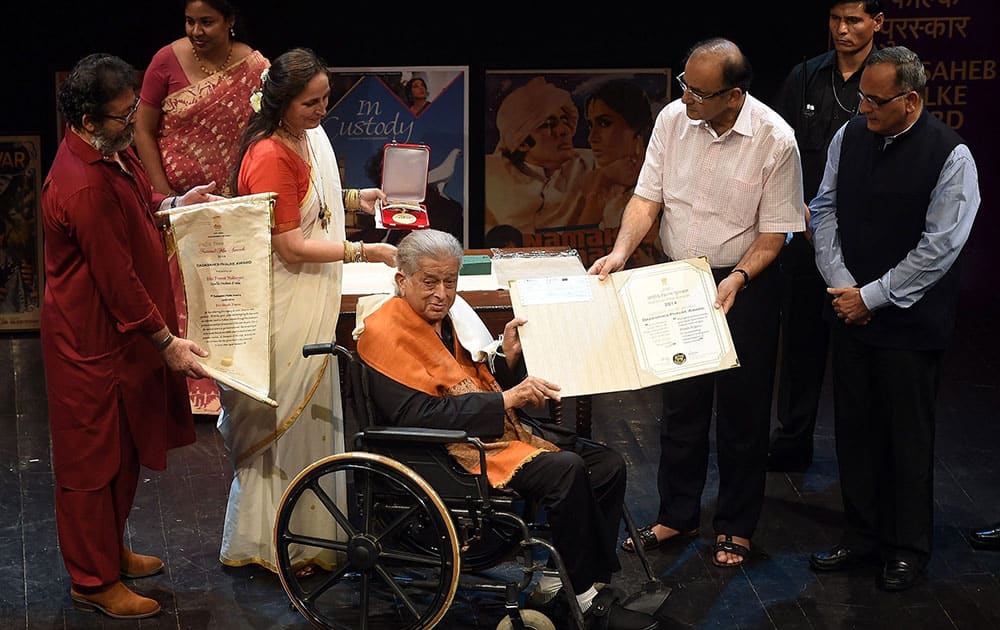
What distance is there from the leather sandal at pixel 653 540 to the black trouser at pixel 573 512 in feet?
2.22

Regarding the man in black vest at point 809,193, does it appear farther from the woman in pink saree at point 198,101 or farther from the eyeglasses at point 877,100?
the woman in pink saree at point 198,101

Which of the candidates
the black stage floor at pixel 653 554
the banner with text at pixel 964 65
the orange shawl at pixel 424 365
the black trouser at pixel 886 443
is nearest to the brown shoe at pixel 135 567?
the black stage floor at pixel 653 554

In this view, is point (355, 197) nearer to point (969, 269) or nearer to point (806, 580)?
point (806, 580)

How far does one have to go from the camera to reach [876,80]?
3.92m

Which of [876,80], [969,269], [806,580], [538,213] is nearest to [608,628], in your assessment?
[806,580]

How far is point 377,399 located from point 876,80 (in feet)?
5.66

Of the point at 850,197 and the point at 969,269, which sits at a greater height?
the point at 850,197

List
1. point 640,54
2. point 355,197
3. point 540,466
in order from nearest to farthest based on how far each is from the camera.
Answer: point 540,466, point 355,197, point 640,54

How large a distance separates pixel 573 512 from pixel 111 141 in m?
1.64

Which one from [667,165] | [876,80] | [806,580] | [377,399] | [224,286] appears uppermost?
[876,80]

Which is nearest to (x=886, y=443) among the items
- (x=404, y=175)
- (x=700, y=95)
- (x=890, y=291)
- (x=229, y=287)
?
(x=890, y=291)

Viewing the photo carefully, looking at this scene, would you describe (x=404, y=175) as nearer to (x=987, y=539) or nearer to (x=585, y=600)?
(x=585, y=600)

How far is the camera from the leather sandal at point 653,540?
451cm

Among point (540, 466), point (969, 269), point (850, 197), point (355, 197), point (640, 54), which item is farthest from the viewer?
point (969, 269)
